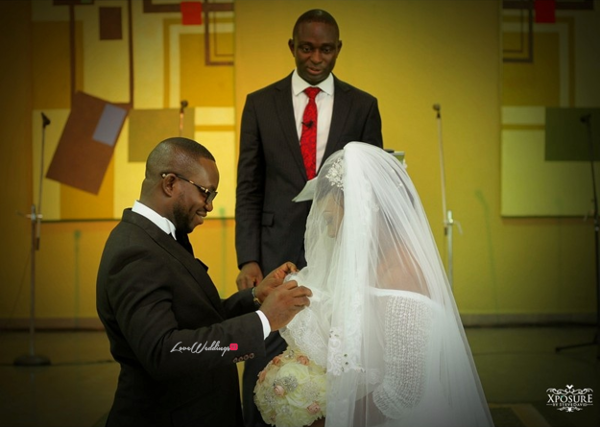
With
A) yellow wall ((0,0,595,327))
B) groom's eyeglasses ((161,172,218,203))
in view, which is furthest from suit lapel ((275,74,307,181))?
yellow wall ((0,0,595,327))

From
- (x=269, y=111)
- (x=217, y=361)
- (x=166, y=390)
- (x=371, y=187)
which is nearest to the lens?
(x=217, y=361)

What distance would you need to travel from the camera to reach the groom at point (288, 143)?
3088mm

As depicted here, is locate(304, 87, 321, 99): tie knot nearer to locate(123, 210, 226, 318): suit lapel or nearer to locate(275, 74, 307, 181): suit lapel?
locate(275, 74, 307, 181): suit lapel

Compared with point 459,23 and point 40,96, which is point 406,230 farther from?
point 40,96

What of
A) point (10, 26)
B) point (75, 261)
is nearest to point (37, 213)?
point (75, 261)

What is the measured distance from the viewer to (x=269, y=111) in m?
3.20

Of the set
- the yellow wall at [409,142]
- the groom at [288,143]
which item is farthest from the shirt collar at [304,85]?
the yellow wall at [409,142]

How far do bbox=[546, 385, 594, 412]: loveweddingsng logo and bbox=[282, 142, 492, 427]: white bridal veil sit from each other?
191 centimetres

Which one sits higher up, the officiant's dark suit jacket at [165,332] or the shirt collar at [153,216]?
the shirt collar at [153,216]

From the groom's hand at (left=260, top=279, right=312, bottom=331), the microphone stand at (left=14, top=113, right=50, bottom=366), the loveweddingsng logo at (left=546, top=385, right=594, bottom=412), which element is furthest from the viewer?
the microphone stand at (left=14, top=113, right=50, bottom=366)

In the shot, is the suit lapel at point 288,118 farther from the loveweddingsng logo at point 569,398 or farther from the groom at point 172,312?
the loveweddingsng logo at point 569,398

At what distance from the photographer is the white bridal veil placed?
214 cm

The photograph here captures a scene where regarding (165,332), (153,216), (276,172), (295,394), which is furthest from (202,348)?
(276,172)

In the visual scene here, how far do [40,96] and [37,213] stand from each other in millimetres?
945
